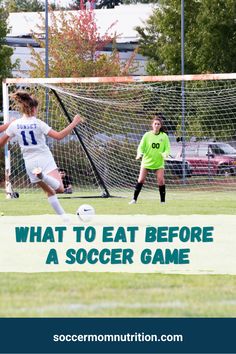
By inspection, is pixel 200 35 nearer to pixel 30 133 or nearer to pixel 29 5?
pixel 30 133

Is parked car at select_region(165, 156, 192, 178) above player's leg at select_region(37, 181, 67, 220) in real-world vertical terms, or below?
below

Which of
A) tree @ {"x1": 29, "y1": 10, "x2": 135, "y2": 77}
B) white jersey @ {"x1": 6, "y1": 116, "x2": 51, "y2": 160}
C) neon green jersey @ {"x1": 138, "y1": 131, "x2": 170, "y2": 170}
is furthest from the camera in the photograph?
tree @ {"x1": 29, "y1": 10, "x2": 135, "y2": 77}

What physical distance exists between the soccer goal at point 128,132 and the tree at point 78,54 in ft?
32.2

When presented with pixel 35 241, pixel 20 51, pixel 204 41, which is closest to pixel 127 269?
pixel 35 241

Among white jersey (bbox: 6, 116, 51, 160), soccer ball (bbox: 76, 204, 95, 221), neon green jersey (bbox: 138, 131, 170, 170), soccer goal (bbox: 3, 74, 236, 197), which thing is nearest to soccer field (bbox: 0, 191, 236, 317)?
soccer ball (bbox: 76, 204, 95, 221)

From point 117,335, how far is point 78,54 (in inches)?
1516

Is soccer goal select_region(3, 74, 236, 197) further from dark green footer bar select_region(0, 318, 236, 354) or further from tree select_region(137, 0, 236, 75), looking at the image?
dark green footer bar select_region(0, 318, 236, 354)

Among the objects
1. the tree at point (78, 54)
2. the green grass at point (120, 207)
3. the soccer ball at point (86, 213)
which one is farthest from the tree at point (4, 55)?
the soccer ball at point (86, 213)

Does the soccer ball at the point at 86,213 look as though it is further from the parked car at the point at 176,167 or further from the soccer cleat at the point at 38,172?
the parked car at the point at 176,167

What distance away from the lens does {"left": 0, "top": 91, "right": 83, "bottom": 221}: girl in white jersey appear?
14555 mm

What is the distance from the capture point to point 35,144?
14.9 metres

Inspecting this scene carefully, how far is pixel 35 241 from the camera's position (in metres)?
12.0

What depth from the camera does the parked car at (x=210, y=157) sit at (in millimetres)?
31297

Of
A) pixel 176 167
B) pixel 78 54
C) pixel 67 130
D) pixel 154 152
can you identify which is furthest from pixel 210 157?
pixel 67 130
